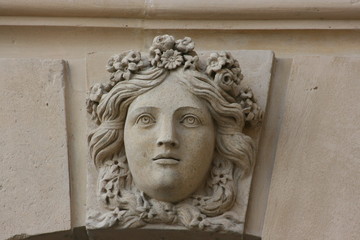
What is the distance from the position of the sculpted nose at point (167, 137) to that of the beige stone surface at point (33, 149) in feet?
1.27

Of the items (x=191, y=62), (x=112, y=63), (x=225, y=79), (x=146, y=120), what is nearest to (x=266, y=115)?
(x=225, y=79)

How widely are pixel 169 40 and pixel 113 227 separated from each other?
622 millimetres

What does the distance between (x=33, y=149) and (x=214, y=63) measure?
0.66m

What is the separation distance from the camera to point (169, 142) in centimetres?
504

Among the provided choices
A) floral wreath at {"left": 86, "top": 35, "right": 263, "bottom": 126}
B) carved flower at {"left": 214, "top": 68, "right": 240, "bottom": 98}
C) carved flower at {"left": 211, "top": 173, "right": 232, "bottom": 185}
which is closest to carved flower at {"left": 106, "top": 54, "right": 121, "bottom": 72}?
floral wreath at {"left": 86, "top": 35, "right": 263, "bottom": 126}

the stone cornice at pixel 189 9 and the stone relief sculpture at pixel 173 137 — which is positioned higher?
the stone cornice at pixel 189 9

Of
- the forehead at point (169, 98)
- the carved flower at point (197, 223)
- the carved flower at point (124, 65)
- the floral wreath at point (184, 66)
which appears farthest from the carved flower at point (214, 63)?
the carved flower at point (197, 223)

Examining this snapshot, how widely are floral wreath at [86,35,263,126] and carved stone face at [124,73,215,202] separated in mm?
78

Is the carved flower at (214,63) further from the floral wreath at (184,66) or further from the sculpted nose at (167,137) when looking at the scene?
the sculpted nose at (167,137)

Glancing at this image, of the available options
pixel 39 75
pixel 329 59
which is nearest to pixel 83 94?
pixel 39 75

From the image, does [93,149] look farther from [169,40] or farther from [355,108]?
[355,108]

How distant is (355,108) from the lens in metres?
5.23

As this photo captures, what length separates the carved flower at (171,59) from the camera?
517cm

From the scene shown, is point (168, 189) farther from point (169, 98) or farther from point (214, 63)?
point (214, 63)
